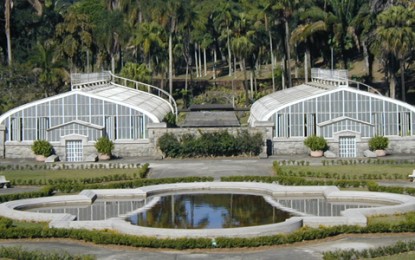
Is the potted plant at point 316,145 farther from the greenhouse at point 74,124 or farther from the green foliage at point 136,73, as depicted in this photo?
the green foliage at point 136,73

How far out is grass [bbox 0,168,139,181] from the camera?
169 ft

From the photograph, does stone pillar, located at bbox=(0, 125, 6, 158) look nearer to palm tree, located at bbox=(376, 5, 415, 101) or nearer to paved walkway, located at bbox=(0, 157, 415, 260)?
palm tree, located at bbox=(376, 5, 415, 101)

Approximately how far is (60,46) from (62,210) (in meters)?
50.4

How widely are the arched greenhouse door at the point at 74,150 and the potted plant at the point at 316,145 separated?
624 inches

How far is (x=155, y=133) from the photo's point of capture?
62469mm

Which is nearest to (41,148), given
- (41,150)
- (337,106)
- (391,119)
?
(41,150)

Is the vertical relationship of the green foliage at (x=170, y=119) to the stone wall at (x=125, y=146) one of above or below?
above

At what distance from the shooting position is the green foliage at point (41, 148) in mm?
61750

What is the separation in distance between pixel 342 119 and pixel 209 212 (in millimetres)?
26484

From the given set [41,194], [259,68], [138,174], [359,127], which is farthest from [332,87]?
[259,68]

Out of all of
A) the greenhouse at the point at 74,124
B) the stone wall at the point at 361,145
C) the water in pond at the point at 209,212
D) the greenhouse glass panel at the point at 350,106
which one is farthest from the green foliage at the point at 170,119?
the water in pond at the point at 209,212

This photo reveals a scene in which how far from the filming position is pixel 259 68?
12238cm

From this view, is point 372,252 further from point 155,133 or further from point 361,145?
point 155,133

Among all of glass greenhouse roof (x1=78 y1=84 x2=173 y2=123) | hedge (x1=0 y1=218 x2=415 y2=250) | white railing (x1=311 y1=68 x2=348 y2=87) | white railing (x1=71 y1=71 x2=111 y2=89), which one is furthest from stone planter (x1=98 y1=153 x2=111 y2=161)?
hedge (x1=0 y1=218 x2=415 y2=250)
